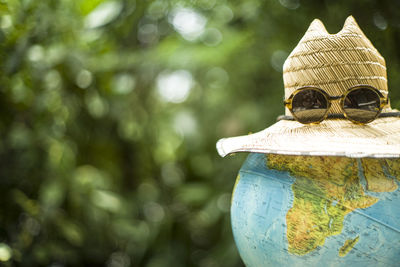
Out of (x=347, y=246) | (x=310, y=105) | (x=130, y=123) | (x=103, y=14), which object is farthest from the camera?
(x=130, y=123)

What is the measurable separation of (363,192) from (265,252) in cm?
34

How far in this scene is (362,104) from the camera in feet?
3.66

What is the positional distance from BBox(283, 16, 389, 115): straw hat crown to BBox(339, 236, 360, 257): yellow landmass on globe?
1.32ft

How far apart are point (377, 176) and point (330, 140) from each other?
178mm

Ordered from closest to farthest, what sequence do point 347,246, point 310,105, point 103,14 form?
1. point 347,246
2. point 310,105
3. point 103,14

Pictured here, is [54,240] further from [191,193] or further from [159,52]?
[159,52]

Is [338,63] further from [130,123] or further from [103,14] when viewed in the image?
[103,14]

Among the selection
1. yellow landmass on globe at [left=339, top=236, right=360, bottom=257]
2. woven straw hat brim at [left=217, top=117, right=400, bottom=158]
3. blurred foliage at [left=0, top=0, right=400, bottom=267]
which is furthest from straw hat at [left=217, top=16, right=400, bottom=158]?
blurred foliage at [left=0, top=0, right=400, bottom=267]

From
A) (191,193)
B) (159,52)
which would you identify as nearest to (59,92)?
(159,52)

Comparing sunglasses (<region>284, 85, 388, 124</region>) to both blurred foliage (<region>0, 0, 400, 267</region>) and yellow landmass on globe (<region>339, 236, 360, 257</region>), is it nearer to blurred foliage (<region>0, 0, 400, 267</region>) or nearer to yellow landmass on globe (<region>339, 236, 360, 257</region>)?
yellow landmass on globe (<region>339, 236, 360, 257</region>)

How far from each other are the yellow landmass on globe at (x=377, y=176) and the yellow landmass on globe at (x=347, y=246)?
151 millimetres

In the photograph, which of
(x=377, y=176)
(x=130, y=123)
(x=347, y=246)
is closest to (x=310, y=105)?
(x=377, y=176)

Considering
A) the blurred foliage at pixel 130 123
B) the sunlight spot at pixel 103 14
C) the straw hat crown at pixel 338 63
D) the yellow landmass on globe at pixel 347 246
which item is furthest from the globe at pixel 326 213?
the sunlight spot at pixel 103 14

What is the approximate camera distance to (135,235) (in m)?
Result: 2.93
